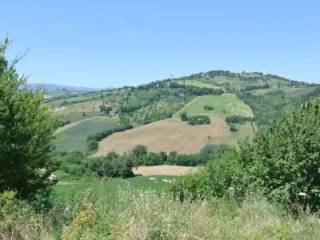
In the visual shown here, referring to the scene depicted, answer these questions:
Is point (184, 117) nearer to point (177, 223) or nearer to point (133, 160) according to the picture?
point (133, 160)

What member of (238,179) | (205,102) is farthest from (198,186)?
(205,102)

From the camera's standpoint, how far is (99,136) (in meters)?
120

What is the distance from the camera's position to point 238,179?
14984 mm

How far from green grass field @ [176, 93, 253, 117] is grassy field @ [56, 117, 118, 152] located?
18.1 meters

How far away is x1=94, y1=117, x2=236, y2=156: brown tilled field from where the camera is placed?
349 feet

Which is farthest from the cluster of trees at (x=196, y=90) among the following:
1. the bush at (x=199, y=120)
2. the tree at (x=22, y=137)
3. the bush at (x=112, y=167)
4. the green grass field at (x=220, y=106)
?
the tree at (x=22, y=137)

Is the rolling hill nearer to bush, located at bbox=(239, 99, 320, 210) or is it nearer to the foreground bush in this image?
bush, located at bbox=(239, 99, 320, 210)

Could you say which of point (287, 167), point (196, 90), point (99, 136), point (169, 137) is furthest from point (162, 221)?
point (196, 90)

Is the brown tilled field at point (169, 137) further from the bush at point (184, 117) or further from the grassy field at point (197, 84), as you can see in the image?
the grassy field at point (197, 84)

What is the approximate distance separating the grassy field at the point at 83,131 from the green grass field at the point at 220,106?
18.1 metres

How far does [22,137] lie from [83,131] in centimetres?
11939

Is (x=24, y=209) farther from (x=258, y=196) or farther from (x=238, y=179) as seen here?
(x=238, y=179)

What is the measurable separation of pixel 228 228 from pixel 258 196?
317 cm

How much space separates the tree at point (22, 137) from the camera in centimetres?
1016
